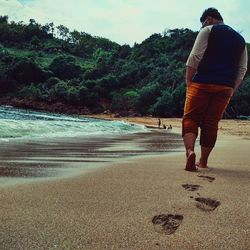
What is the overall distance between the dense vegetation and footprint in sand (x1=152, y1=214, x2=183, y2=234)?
27.9m

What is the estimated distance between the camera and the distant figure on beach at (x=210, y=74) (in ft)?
11.0

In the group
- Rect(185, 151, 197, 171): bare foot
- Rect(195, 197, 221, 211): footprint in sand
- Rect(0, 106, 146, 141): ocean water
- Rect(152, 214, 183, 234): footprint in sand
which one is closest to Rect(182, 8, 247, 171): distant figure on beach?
Rect(185, 151, 197, 171): bare foot

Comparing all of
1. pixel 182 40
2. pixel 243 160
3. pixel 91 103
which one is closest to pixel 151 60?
pixel 182 40

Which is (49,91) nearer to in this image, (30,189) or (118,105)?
(118,105)

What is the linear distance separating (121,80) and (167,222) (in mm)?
41160

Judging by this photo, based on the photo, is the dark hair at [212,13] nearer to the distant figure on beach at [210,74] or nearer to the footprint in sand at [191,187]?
the distant figure on beach at [210,74]

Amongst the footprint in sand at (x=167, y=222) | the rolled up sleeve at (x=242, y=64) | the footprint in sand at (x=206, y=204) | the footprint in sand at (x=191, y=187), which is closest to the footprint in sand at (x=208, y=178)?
the footprint in sand at (x=191, y=187)

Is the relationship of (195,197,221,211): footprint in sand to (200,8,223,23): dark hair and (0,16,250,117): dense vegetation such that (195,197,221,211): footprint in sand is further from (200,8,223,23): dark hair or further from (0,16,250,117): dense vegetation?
(0,16,250,117): dense vegetation

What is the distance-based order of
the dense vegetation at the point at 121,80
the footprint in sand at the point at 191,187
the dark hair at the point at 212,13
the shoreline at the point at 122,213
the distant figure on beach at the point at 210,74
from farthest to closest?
1. the dense vegetation at the point at 121,80
2. the dark hair at the point at 212,13
3. the distant figure on beach at the point at 210,74
4. the footprint in sand at the point at 191,187
5. the shoreline at the point at 122,213

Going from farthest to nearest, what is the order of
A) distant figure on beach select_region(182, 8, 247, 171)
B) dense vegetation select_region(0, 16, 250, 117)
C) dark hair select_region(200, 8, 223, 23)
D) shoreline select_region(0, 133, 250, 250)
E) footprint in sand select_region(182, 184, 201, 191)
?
dense vegetation select_region(0, 16, 250, 117) → dark hair select_region(200, 8, 223, 23) → distant figure on beach select_region(182, 8, 247, 171) → footprint in sand select_region(182, 184, 201, 191) → shoreline select_region(0, 133, 250, 250)

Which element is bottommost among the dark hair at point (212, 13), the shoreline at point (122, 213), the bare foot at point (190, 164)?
the shoreline at point (122, 213)

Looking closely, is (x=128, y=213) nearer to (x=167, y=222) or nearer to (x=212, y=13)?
(x=167, y=222)

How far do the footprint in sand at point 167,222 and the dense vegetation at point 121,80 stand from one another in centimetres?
2791

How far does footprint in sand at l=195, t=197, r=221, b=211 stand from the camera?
1.96 metres
